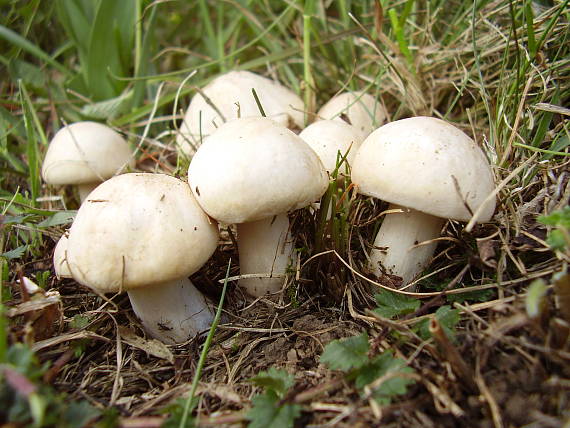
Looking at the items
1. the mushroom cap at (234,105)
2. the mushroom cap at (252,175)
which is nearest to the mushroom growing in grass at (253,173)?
the mushroom cap at (252,175)

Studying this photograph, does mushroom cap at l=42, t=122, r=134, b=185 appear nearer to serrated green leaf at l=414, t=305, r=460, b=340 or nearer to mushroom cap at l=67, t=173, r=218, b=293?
mushroom cap at l=67, t=173, r=218, b=293

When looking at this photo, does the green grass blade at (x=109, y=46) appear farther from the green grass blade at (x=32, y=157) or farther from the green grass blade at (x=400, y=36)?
the green grass blade at (x=400, y=36)

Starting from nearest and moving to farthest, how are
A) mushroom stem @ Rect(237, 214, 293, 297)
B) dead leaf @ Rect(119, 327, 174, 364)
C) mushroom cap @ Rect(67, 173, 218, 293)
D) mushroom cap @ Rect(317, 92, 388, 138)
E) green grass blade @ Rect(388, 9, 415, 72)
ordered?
mushroom cap @ Rect(67, 173, 218, 293)
dead leaf @ Rect(119, 327, 174, 364)
mushroom stem @ Rect(237, 214, 293, 297)
green grass blade @ Rect(388, 9, 415, 72)
mushroom cap @ Rect(317, 92, 388, 138)

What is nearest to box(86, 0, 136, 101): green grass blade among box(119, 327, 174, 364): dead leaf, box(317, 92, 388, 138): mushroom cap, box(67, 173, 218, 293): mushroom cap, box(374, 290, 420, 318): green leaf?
box(317, 92, 388, 138): mushroom cap

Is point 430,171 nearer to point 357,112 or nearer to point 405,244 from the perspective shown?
point 405,244

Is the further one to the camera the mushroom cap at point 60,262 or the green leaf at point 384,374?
the mushroom cap at point 60,262

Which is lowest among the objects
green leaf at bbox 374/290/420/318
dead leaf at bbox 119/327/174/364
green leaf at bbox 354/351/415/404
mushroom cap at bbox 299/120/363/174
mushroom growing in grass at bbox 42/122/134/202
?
dead leaf at bbox 119/327/174/364

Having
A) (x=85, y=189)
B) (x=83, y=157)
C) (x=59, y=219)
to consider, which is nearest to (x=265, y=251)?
(x=59, y=219)
